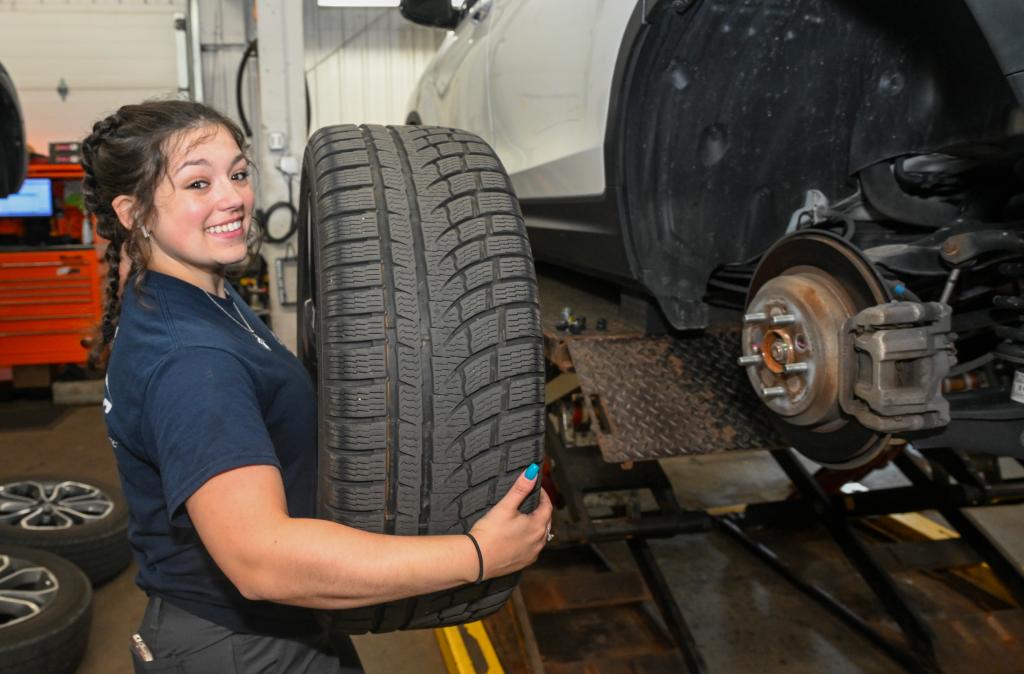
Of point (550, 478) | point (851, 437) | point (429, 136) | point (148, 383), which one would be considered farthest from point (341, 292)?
point (550, 478)

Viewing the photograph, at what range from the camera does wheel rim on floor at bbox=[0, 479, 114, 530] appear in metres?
2.83

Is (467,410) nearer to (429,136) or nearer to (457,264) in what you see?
(457,264)


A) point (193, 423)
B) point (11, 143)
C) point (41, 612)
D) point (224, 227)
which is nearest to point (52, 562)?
point (41, 612)

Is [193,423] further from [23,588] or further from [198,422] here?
[23,588]

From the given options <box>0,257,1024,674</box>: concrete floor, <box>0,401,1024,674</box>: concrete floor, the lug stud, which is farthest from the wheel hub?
<box>0,401,1024,674</box>: concrete floor

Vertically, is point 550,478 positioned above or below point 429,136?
below

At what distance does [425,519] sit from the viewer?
1183 mm

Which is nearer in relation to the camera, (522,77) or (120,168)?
(120,168)

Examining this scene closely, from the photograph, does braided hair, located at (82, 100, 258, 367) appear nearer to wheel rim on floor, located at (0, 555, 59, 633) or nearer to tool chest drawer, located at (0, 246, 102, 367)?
wheel rim on floor, located at (0, 555, 59, 633)

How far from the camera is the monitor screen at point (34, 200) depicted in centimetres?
490

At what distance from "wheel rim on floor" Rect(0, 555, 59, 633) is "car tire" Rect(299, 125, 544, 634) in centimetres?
152

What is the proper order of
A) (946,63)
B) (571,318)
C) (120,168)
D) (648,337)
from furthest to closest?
1. (571,318)
2. (648,337)
3. (946,63)
4. (120,168)

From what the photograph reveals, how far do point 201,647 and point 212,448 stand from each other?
526 mm

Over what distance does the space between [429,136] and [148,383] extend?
67 centimetres
